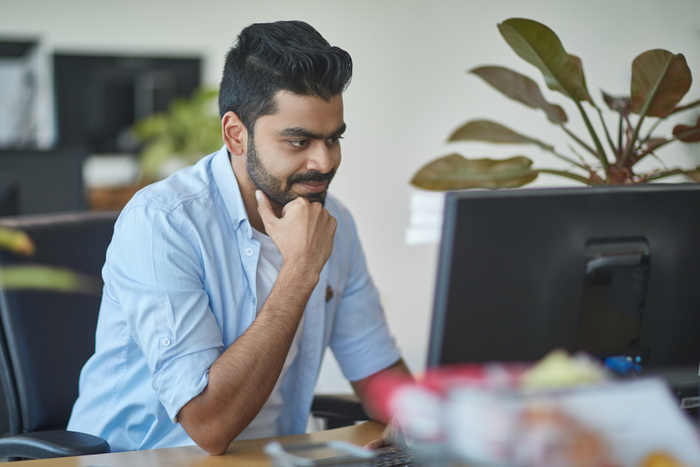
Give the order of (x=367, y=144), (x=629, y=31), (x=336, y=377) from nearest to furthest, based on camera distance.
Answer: (x=629, y=31) < (x=336, y=377) < (x=367, y=144)

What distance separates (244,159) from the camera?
1226 mm

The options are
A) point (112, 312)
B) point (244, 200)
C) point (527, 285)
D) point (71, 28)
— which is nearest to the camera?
point (527, 285)

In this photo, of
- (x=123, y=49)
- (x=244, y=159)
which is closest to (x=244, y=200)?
(x=244, y=159)

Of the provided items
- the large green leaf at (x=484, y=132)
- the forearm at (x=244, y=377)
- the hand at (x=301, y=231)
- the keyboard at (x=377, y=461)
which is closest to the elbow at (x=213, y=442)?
the forearm at (x=244, y=377)

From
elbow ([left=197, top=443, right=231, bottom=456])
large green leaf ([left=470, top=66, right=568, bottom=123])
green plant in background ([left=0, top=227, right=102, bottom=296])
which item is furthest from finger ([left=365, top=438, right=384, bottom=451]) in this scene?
large green leaf ([left=470, top=66, right=568, bottom=123])

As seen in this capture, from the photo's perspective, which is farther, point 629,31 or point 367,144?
point 367,144

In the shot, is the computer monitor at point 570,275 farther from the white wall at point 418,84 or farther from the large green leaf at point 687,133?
the white wall at point 418,84

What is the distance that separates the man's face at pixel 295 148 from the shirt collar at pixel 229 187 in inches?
1.7

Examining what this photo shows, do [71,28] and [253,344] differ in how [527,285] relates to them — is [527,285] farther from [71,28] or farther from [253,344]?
[71,28]

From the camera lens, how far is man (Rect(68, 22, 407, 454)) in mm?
982

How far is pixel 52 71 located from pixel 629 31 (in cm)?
389

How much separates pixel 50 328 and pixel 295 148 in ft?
1.95

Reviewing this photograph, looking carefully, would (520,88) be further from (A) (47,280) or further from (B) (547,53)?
(A) (47,280)

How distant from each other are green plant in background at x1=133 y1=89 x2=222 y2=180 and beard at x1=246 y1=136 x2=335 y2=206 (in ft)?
9.21
